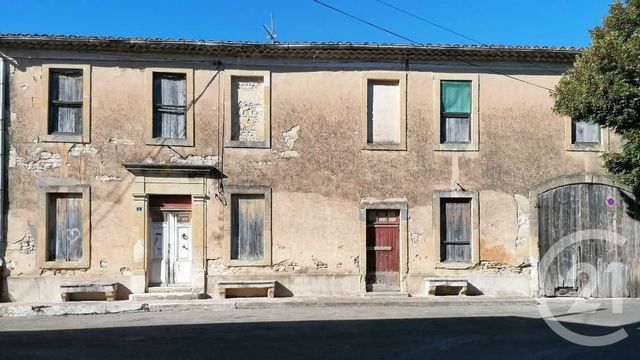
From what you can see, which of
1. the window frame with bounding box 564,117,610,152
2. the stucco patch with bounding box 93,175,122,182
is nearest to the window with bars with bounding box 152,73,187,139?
the stucco patch with bounding box 93,175,122,182

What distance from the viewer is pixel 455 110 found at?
14711 millimetres

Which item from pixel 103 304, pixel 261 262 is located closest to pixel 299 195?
pixel 261 262

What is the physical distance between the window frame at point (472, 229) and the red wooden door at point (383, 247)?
923 millimetres

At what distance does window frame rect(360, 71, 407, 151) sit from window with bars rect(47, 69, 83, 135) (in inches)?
262

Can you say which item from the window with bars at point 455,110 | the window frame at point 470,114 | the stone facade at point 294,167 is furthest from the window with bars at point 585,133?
the window with bars at point 455,110

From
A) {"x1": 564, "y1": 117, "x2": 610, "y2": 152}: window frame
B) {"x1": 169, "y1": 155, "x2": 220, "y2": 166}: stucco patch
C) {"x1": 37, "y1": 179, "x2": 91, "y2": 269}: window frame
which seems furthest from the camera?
{"x1": 564, "y1": 117, "x2": 610, "y2": 152}: window frame

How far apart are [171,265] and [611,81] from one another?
34.4ft

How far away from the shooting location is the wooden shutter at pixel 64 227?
44.4 ft

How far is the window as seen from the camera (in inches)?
554

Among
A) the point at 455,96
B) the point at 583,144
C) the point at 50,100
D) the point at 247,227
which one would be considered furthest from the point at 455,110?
the point at 50,100

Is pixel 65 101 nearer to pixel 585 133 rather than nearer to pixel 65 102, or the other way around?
pixel 65 102

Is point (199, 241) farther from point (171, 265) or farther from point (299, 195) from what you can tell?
point (299, 195)

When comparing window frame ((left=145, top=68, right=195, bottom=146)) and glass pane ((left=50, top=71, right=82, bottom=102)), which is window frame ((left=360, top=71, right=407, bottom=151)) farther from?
glass pane ((left=50, top=71, right=82, bottom=102))

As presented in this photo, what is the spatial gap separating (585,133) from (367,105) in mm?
5741
